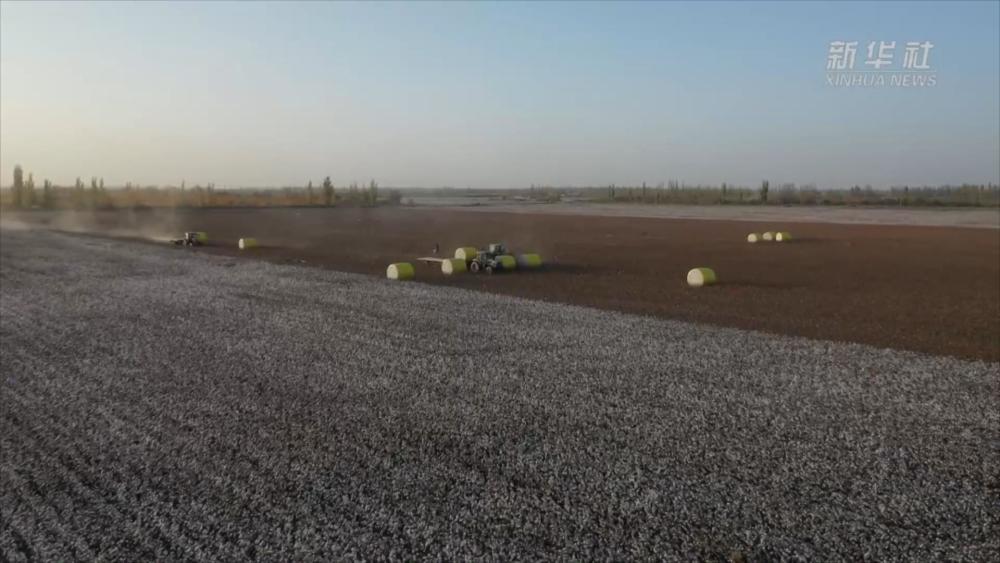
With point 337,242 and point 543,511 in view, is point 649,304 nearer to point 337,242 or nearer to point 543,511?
point 543,511

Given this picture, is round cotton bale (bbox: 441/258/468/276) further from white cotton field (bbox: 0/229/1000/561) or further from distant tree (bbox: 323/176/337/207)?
distant tree (bbox: 323/176/337/207)

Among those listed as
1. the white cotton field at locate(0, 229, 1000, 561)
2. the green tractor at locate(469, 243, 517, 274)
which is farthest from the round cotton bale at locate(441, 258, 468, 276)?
the white cotton field at locate(0, 229, 1000, 561)

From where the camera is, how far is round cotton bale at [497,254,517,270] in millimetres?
22469

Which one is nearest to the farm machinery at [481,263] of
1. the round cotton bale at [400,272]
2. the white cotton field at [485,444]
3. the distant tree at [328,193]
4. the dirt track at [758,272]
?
the round cotton bale at [400,272]

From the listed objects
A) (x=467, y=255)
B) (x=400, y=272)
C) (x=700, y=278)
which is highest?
(x=467, y=255)

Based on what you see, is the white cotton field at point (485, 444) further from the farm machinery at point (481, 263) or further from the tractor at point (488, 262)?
the tractor at point (488, 262)

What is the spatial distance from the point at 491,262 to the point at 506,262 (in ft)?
1.99

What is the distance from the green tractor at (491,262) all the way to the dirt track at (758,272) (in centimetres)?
121

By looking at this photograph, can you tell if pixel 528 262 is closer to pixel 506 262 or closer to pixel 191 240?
pixel 506 262

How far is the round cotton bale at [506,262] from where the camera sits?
22469 mm

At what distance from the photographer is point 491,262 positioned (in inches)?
872

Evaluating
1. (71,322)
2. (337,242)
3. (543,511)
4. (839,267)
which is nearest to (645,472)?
(543,511)

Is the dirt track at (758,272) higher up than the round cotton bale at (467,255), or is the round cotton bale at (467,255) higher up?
the round cotton bale at (467,255)

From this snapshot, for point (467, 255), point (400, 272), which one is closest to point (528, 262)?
point (467, 255)
